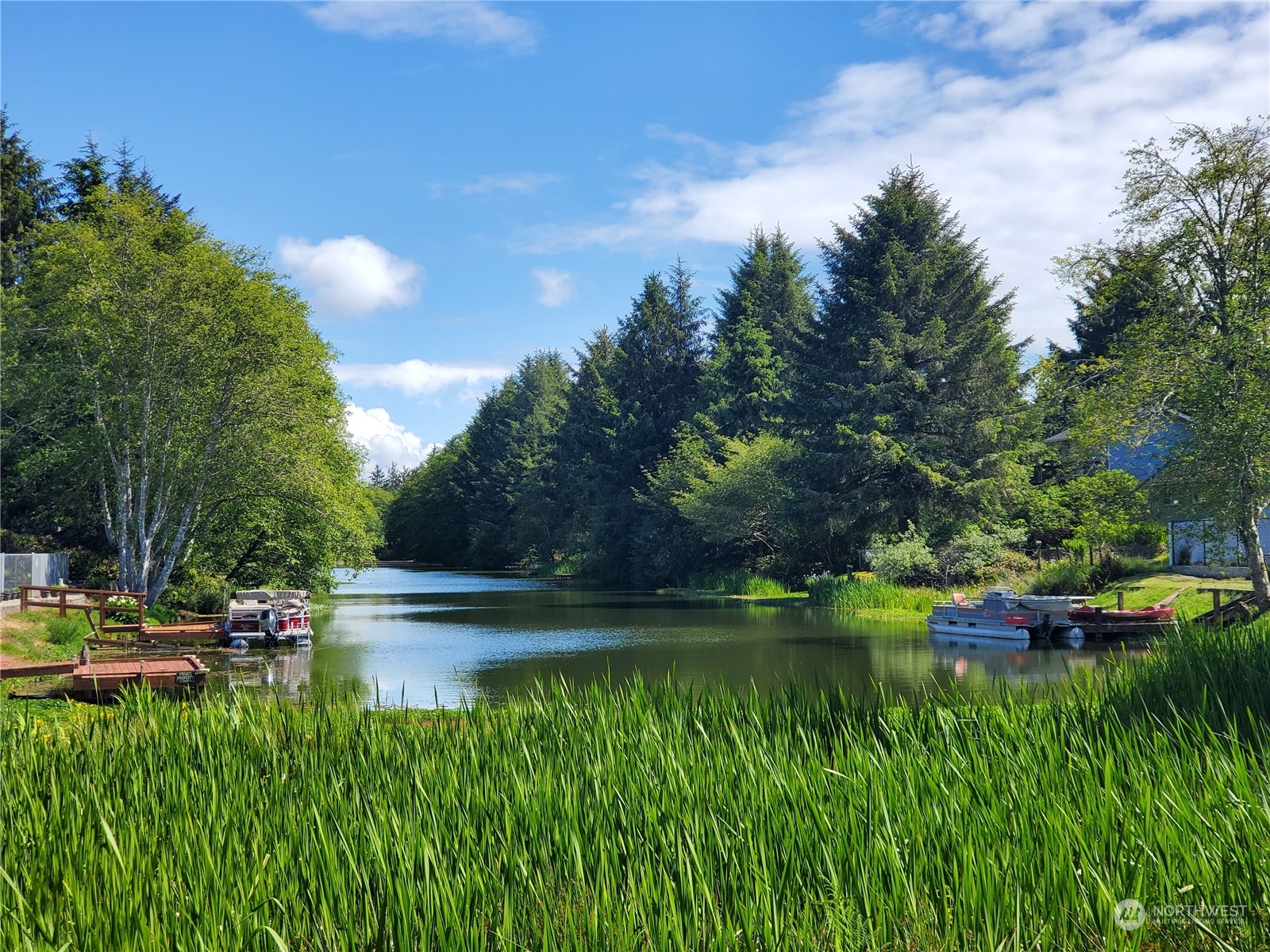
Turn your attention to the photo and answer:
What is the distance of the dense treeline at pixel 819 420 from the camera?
138 feet

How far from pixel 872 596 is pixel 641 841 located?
1344 inches

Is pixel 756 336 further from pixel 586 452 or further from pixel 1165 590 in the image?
pixel 1165 590

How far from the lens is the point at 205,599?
34938mm

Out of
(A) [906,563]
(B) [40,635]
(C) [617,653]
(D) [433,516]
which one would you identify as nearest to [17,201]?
(B) [40,635]

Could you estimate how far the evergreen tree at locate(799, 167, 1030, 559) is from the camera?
1647 inches

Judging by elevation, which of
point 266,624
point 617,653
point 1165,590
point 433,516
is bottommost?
point 617,653

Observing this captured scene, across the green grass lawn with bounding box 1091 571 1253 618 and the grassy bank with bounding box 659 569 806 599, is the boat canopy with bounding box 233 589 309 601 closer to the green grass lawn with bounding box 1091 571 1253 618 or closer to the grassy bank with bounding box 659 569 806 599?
the grassy bank with bounding box 659 569 806 599

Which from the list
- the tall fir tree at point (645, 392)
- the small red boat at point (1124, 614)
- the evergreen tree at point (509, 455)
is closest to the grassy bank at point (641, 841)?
the small red boat at point (1124, 614)

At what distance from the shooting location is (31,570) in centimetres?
3008

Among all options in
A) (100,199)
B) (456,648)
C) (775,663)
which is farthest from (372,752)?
(100,199)

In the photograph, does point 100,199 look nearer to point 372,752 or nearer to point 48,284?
point 48,284

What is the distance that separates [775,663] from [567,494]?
57597 millimetres

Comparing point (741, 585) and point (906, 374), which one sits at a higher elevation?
point (906, 374)

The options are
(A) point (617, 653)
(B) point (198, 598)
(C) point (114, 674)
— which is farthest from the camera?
(B) point (198, 598)
